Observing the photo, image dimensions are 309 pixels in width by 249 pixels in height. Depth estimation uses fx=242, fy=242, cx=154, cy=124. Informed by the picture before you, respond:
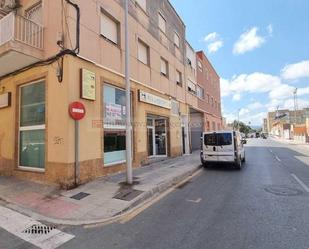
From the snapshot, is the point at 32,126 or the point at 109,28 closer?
the point at 32,126

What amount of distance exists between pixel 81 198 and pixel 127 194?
49.5 inches

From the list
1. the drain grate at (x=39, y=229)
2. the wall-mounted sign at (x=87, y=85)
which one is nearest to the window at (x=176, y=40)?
the wall-mounted sign at (x=87, y=85)

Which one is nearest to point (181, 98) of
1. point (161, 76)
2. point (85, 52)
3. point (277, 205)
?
point (161, 76)

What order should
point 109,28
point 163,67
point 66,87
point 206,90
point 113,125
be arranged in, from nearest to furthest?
1. point 66,87
2. point 113,125
3. point 109,28
4. point 163,67
5. point 206,90

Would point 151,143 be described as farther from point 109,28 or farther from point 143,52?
point 109,28

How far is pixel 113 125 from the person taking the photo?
10211mm

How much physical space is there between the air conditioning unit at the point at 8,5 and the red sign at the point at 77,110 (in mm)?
5305

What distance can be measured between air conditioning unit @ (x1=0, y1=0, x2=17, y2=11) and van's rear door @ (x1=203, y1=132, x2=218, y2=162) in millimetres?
10230

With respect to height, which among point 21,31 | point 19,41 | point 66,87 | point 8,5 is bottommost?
point 66,87

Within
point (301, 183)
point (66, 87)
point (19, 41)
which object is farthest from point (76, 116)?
point (301, 183)

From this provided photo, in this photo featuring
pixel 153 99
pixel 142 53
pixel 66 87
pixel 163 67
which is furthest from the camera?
pixel 163 67

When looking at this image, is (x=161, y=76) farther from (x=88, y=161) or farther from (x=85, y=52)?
(x=88, y=161)

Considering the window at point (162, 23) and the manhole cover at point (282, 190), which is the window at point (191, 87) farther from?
the manhole cover at point (282, 190)

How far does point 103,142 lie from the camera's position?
9.38 metres
